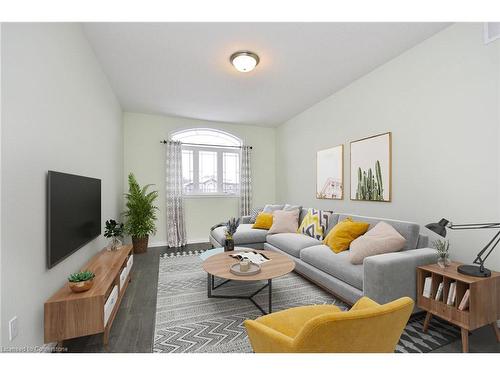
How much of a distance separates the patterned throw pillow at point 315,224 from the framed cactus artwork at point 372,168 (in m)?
0.53

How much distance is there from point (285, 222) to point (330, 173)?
3.68 ft

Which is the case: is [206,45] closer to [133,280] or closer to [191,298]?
[191,298]

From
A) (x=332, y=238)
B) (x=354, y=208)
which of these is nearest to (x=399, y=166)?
(x=354, y=208)

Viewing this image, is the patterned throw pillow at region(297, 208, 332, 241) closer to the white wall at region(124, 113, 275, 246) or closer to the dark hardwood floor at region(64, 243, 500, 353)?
the dark hardwood floor at region(64, 243, 500, 353)

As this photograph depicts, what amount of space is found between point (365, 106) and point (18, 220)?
3.71 meters

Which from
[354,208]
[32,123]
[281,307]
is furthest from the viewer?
[354,208]

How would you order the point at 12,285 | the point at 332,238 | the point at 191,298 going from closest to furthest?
the point at 12,285 → the point at 191,298 → the point at 332,238

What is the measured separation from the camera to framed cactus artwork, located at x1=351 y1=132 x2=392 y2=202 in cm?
284

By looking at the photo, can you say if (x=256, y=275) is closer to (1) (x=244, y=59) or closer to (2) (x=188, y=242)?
(1) (x=244, y=59)

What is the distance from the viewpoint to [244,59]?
8.50ft

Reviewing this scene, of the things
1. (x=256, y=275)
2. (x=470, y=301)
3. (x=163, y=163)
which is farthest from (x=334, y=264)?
(x=163, y=163)

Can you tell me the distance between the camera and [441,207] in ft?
7.55

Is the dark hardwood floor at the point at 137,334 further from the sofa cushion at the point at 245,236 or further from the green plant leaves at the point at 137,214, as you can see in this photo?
the green plant leaves at the point at 137,214

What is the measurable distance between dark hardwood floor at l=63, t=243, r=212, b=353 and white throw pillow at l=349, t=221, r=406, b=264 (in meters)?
1.92
